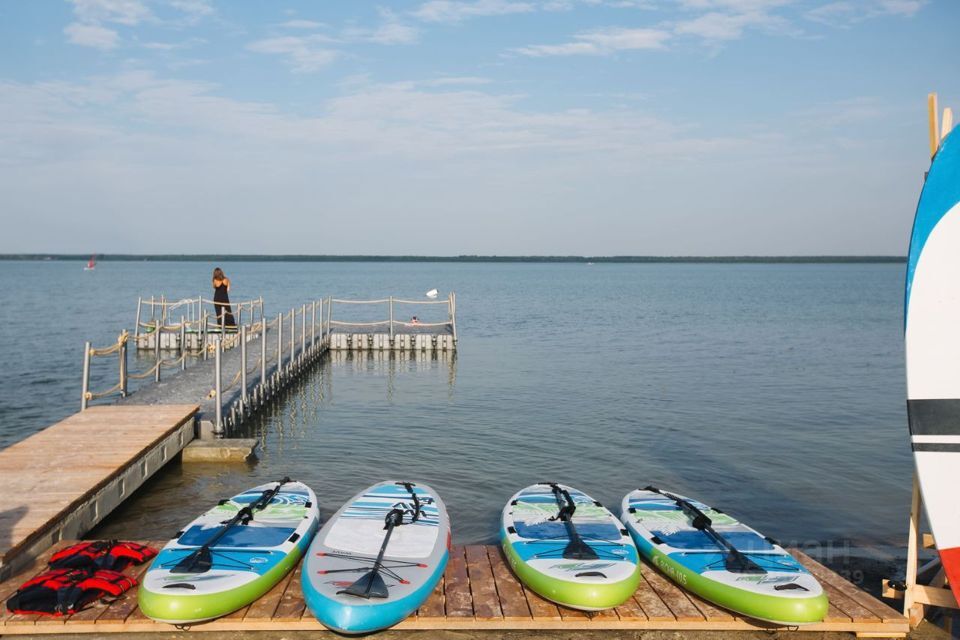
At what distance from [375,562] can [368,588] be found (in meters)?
0.59

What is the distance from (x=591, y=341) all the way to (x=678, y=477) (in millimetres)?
24452

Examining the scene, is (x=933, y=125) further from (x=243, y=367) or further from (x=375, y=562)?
(x=243, y=367)

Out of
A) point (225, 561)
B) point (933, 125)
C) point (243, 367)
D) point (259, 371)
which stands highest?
point (933, 125)

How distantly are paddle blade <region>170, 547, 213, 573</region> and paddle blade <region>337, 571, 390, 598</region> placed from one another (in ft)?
5.08

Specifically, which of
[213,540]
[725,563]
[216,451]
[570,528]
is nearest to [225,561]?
[213,540]

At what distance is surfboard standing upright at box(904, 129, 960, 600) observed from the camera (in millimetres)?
5715

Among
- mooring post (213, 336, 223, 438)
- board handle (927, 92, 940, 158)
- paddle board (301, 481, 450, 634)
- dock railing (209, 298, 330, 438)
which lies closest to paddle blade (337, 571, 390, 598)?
paddle board (301, 481, 450, 634)

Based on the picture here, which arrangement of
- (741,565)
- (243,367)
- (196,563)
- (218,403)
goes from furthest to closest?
(243,367)
(218,403)
(741,565)
(196,563)

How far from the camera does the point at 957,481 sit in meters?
Answer: 5.68

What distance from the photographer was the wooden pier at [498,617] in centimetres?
689

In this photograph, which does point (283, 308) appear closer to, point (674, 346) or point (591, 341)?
point (591, 341)

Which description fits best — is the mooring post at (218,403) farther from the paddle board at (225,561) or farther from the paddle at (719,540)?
the paddle at (719,540)

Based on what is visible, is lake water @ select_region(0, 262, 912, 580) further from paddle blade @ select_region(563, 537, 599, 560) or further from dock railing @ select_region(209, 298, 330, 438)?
paddle blade @ select_region(563, 537, 599, 560)

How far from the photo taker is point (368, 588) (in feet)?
22.2
